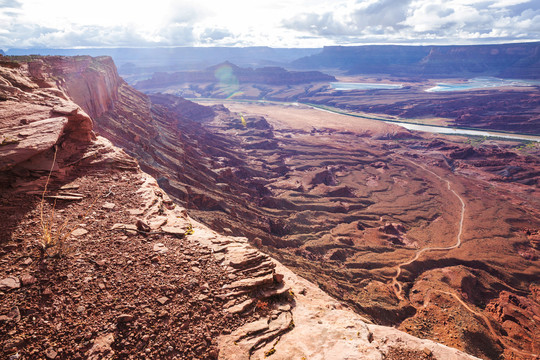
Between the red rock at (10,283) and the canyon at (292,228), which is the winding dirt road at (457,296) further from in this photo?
the red rock at (10,283)

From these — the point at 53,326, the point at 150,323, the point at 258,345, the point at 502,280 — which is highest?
the point at 53,326

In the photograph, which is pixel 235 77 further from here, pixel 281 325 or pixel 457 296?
pixel 281 325

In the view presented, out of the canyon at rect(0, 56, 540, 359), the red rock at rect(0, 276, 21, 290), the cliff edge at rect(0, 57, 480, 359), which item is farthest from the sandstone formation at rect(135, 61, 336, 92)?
the red rock at rect(0, 276, 21, 290)

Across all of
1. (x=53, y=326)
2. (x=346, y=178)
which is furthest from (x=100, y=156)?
(x=346, y=178)

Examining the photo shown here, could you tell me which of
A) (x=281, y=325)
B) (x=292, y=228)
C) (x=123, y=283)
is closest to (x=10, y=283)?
(x=123, y=283)

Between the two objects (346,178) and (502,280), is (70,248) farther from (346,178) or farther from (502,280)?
(346,178)

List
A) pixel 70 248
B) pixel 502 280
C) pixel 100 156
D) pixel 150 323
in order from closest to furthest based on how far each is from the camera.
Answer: pixel 150 323 → pixel 70 248 → pixel 100 156 → pixel 502 280

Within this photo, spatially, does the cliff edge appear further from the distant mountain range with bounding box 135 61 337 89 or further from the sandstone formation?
the distant mountain range with bounding box 135 61 337 89

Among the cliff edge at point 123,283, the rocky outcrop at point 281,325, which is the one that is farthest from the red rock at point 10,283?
the rocky outcrop at point 281,325

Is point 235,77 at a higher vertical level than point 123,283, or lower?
higher
